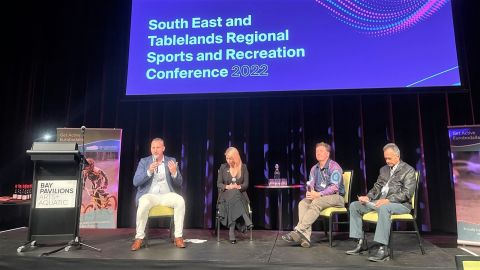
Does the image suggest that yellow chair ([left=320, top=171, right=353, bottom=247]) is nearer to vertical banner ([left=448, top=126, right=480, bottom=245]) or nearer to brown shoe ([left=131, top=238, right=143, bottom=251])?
vertical banner ([left=448, top=126, right=480, bottom=245])

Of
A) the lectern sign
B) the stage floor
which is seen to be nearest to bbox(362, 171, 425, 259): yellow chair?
the stage floor

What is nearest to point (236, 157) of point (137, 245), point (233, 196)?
point (233, 196)

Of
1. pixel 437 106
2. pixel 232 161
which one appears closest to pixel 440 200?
pixel 437 106

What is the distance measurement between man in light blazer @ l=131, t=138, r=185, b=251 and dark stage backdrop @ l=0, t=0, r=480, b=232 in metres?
1.05

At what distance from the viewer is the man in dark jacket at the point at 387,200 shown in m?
3.17

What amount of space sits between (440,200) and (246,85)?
8.75ft

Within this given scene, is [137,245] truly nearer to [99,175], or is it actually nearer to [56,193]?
[56,193]

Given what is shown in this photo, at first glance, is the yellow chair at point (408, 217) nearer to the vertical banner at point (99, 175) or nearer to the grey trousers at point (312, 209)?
the grey trousers at point (312, 209)

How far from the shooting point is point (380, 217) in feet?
10.5

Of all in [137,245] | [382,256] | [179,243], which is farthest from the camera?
[179,243]

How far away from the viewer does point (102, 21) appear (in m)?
5.60

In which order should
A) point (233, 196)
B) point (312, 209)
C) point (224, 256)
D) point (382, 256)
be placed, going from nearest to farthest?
point (382, 256) → point (224, 256) → point (312, 209) → point (233, 196)

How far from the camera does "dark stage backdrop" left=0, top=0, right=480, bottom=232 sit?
15.4ft

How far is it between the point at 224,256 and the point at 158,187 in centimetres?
118
